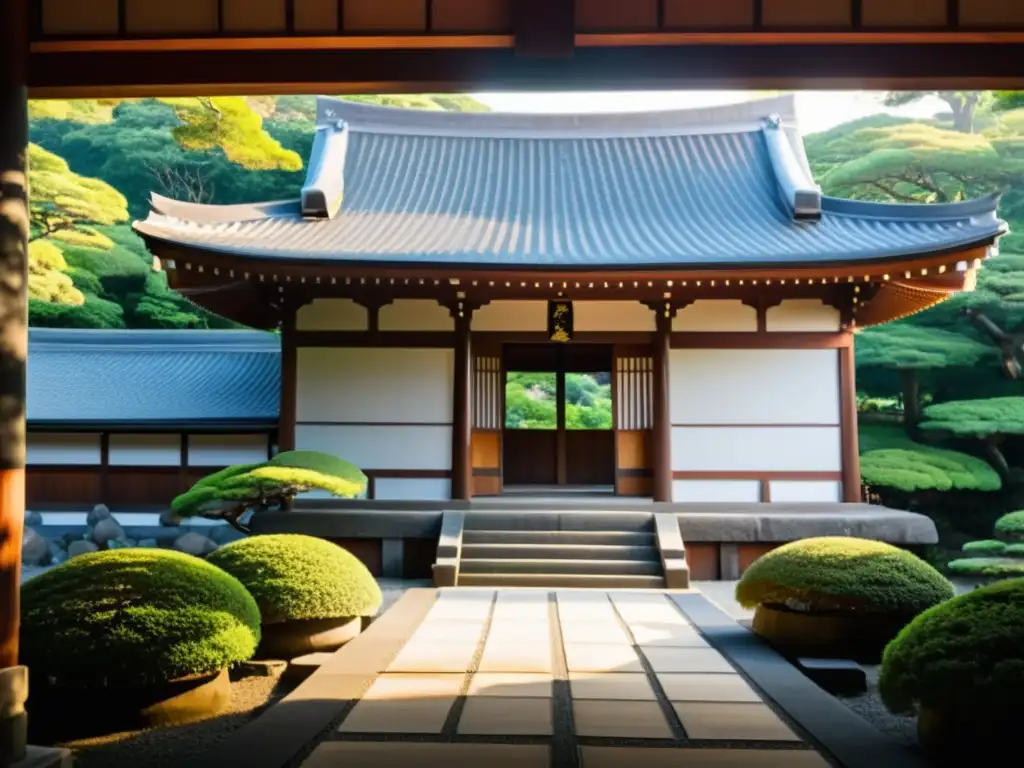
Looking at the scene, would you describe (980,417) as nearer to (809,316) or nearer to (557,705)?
(809,316)

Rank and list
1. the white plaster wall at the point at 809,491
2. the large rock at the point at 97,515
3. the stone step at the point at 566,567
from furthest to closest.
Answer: the large rock at the point at 97,515 → the white plaster wall at the point at 809,491 → the stone step at the point at 566,567

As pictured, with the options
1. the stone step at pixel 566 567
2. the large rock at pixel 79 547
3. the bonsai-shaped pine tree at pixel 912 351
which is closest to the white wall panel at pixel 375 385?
the stone step at pixel 566 567

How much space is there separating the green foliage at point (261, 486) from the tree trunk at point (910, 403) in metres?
12.8

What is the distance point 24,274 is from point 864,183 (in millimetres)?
20582

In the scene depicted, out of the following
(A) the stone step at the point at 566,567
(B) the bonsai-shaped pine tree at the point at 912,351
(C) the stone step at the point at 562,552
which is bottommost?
(A) the stone step at the point at 566,567

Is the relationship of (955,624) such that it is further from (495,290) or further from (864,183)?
(864,183)

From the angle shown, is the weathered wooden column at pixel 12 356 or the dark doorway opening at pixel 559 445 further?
the dark doorway opening at pixel 559 445

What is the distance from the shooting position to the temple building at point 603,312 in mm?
11133

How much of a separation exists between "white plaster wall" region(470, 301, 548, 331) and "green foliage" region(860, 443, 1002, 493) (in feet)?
23.0

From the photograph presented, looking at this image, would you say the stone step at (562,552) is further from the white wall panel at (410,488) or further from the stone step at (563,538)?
the white wall panel at (410,488)

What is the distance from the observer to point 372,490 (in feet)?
40.5

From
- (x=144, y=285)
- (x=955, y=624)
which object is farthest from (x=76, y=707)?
(x=144, y=285)

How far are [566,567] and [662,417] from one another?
2.93 metres

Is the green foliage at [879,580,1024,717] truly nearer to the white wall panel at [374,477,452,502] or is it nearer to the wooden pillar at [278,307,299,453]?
the white wall panel at [374,477,452,502]
